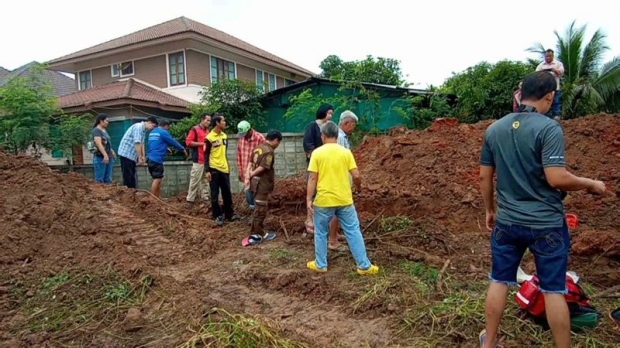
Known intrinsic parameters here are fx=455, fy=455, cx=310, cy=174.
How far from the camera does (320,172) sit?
4.98m

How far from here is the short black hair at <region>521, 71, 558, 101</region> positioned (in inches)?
113

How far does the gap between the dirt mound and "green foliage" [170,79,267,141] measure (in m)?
6.62

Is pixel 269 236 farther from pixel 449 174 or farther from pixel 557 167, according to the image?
pixel 557 167

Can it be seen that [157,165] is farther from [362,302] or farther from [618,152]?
[618,152]

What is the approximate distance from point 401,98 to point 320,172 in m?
9.69

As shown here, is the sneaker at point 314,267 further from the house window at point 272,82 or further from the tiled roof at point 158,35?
the house window at point 272,82

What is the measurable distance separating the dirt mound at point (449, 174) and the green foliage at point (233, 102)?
6620mm

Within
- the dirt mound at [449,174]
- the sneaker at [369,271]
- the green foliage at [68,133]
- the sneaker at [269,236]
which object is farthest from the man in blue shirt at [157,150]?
the green foliage at [68,133]

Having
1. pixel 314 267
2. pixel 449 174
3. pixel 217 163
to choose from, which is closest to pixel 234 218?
pixel 217 163

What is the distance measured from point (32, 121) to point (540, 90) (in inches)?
492

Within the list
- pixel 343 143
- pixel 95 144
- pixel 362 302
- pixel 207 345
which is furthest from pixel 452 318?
pixel 95 144

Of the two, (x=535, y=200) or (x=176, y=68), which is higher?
(x=176, y=68)

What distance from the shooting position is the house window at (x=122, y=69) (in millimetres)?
20781

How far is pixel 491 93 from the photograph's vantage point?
13.1 m
